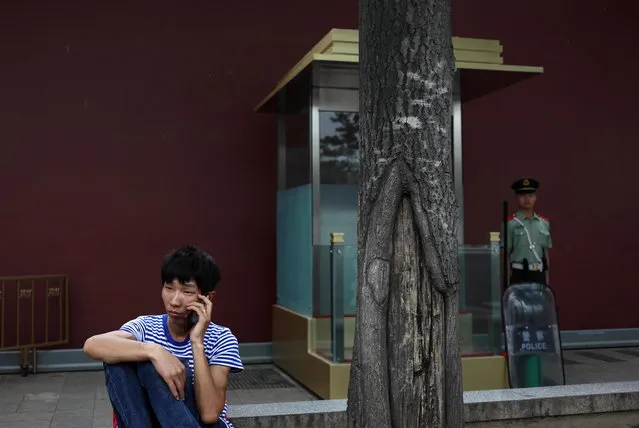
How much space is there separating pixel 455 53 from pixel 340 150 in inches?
53.1

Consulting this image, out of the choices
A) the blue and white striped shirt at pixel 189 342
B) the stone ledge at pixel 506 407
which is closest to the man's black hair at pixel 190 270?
the blue and white striped shirt at pixel 189 342

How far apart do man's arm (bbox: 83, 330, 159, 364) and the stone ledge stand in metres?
1.35

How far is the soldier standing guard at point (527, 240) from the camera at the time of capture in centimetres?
708

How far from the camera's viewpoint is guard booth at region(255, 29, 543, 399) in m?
6.45

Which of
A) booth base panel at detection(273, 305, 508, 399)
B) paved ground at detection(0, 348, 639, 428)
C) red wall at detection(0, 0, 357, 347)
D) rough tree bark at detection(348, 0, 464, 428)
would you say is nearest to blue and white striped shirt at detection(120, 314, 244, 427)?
rough tree bark at detection(348, 0, 464, 428)

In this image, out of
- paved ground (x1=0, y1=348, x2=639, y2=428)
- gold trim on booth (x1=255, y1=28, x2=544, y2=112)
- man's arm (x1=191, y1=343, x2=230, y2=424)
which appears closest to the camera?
man's arm (x1=191, y1=343, x2=230, y2=424)

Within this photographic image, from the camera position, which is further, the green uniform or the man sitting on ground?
the green uniform

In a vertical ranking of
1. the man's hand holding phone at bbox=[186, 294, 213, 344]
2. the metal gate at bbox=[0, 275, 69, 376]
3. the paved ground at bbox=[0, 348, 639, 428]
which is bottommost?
the paved ground at bbox=[0, 348, 639, 428]

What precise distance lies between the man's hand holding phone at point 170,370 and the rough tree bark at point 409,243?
0.76m

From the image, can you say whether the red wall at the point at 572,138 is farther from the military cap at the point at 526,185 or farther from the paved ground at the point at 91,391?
the military cap at the point at 526,185

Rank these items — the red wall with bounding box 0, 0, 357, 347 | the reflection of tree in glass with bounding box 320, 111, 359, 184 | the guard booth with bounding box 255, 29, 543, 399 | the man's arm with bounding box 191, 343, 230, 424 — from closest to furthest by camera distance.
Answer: the man's arm with bounding box 191, 343, 230, 424 < the guard booth with bounding box 255, 29, 543, 399 < the reflection of tree in glass with bounding box 320, 111, 359, 184 < the red wall with bounding box 0, 0, 357, 347

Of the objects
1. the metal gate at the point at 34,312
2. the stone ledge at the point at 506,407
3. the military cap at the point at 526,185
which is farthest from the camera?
the metal gate at the point at 34,312

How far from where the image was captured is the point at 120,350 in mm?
2908

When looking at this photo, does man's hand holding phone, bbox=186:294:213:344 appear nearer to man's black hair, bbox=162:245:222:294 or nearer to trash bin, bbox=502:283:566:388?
man's black hair, bbox=162:245:222:294
